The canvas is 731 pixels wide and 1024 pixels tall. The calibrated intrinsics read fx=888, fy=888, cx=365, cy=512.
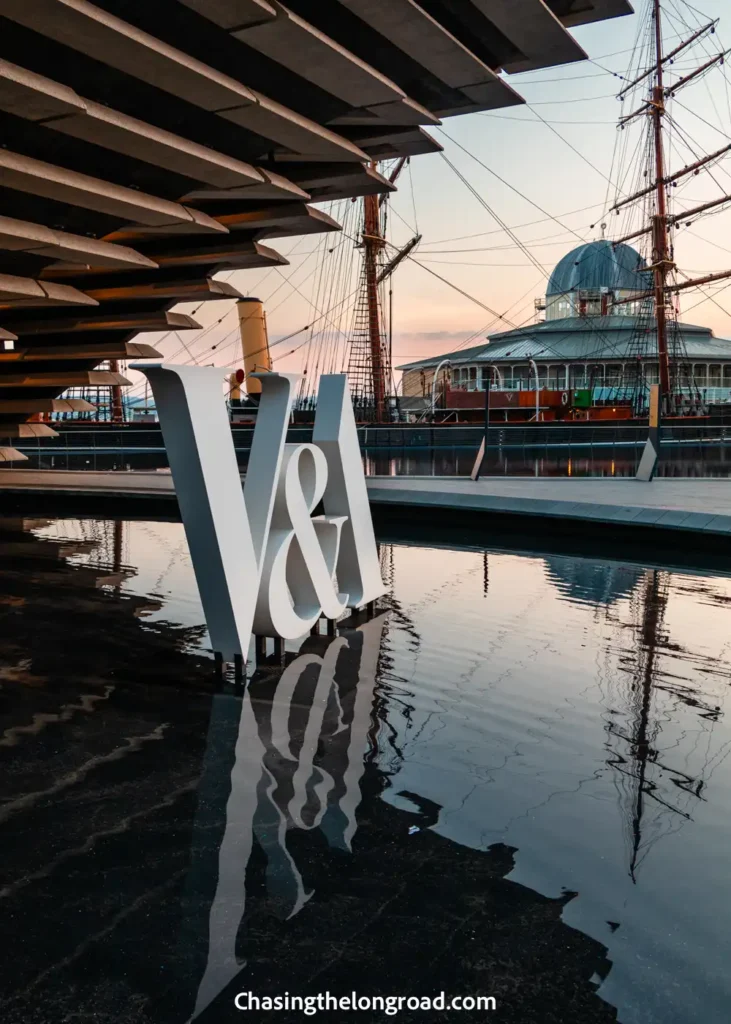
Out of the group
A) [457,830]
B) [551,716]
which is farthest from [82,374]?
[457,830]

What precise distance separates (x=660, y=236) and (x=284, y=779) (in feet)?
153

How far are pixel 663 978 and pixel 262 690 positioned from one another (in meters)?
3.35

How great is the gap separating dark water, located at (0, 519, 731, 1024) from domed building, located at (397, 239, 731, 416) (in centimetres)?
4665

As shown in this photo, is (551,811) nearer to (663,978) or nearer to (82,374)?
(663,978)

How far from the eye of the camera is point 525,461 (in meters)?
24.5

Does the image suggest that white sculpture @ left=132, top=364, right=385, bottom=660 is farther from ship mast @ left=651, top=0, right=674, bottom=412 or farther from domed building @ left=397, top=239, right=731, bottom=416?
domed building @ left=397, top=239, right=731, bottom=416

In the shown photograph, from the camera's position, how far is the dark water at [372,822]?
2.63m

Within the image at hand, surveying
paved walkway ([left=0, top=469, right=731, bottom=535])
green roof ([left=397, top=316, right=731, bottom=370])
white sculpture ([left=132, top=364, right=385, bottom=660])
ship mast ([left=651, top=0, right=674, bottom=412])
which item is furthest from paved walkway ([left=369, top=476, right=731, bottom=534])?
green roof ([left=397, top=316, right=731, bottom=370])

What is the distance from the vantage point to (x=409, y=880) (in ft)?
10.4

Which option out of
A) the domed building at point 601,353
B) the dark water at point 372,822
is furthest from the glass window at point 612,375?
the dark water at point 372,822

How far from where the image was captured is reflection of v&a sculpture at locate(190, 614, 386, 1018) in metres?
3.02

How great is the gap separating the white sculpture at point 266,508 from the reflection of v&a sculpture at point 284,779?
18.1 inches

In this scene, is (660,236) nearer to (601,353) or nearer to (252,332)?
(601,353)

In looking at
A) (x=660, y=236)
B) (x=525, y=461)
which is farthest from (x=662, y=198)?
(x=525, y=461)
